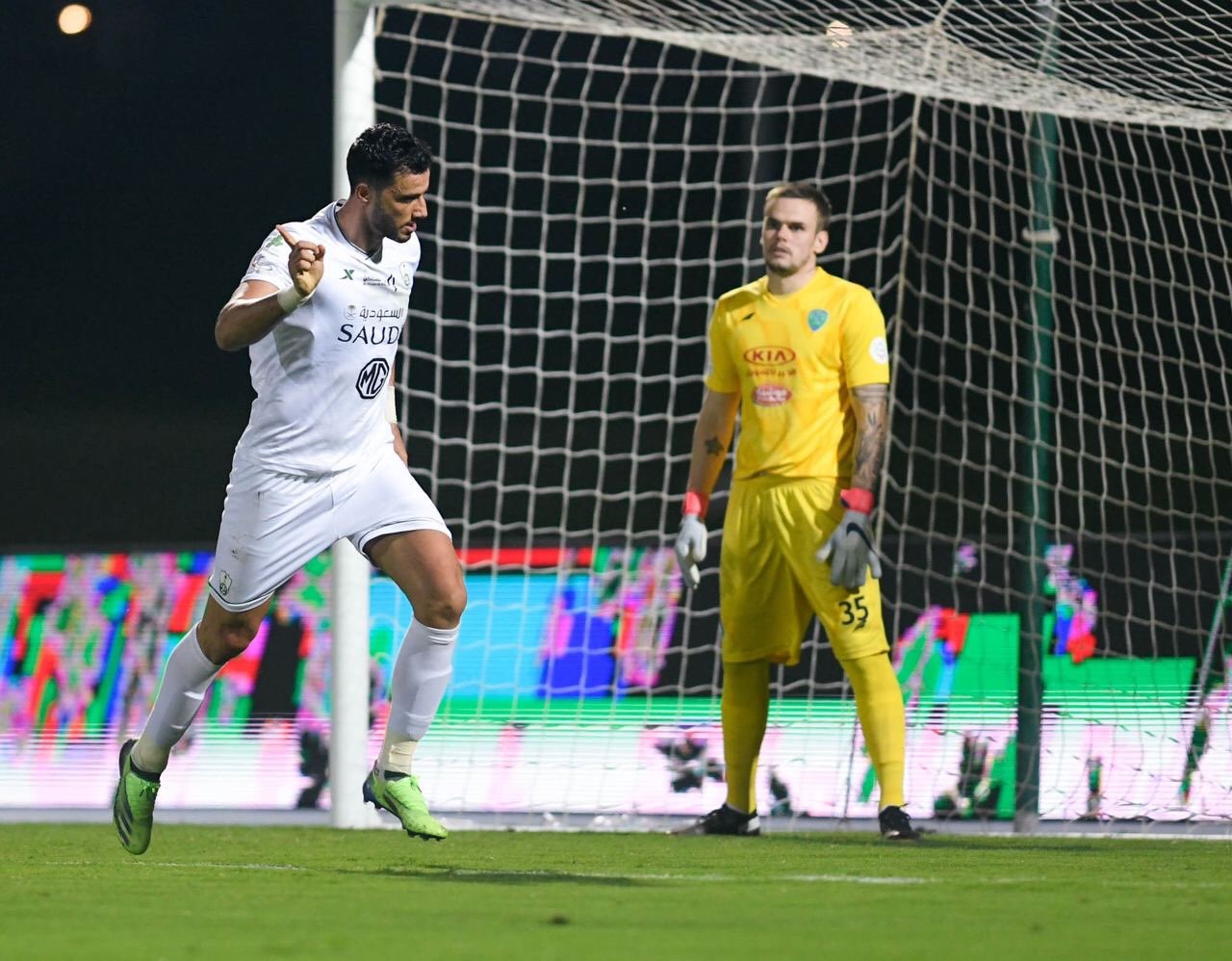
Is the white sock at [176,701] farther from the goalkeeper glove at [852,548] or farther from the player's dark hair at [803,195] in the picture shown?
the player's dark hair at [803,195]

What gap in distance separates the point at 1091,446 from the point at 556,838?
13.4 ft

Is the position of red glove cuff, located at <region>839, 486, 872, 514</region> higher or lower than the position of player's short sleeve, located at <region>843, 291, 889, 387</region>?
lower

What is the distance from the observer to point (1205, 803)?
21.5 feet

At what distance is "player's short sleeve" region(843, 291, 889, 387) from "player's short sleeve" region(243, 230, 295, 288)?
184 centimetres

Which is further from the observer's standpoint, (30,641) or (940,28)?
(30,641)

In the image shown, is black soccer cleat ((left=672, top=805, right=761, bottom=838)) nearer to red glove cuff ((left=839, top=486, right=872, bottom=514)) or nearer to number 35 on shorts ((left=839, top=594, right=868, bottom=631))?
number 35 on shorts ((left=839, top=594, right=868, bottom=631))

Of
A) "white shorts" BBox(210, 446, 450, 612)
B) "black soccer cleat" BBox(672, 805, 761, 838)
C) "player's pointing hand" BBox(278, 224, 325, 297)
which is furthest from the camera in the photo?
"black soccer cleat" BBox(672, 805, 761, 838)

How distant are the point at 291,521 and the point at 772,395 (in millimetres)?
1664

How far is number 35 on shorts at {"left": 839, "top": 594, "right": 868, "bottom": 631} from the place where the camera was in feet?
17.9

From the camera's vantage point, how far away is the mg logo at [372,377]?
4.47m

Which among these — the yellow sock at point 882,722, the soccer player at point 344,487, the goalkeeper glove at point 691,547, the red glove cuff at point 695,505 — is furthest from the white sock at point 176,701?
the yellow sock at point 882,722

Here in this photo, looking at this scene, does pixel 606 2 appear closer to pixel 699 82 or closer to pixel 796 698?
pixel 796 698

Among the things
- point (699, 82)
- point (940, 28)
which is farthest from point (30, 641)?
point (699, 82)

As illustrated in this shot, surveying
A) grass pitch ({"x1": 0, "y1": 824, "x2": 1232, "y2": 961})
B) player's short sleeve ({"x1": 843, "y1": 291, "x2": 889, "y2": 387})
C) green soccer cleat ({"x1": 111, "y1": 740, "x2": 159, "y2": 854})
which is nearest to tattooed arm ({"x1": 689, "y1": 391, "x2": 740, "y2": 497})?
player's short sleeve ({"x1": 843, "y1": 291, "x2": 889, "y2": 387})
